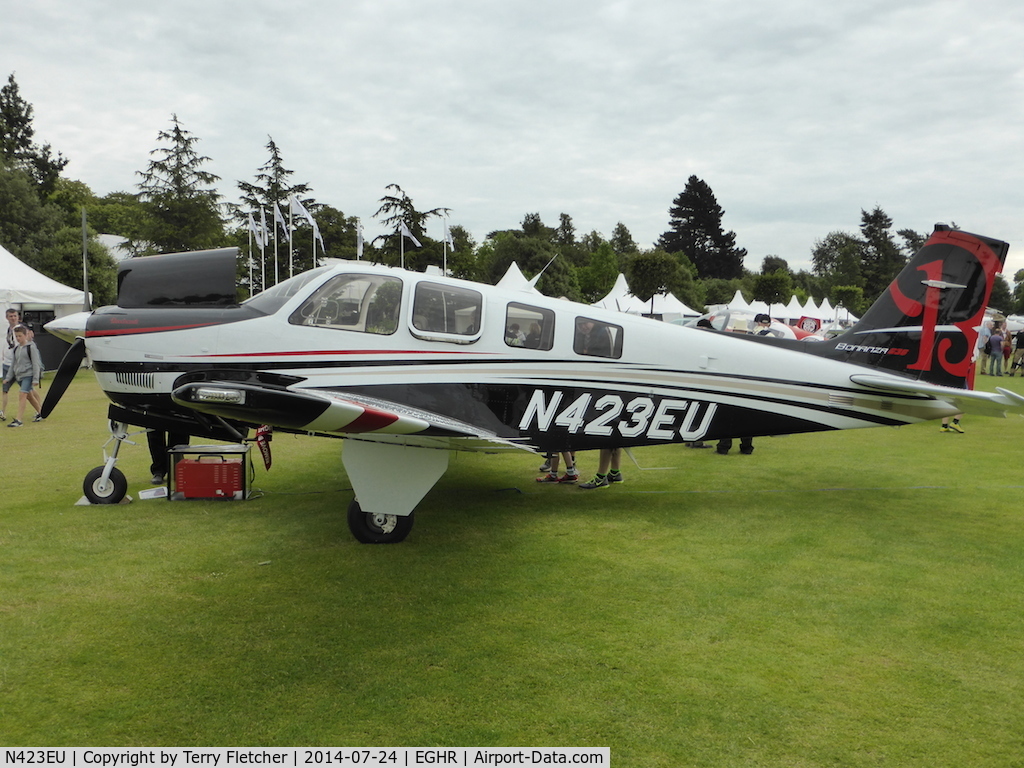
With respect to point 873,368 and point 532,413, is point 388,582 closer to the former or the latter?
point 532,413

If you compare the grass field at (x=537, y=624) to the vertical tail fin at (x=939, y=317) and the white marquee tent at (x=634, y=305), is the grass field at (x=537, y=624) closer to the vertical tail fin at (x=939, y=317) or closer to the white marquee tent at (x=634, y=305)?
the vertical tail fin at (x=939, y=317)

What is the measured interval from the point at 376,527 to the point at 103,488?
10.4 feet

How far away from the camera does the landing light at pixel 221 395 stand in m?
4.16

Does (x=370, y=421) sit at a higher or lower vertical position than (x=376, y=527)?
higher

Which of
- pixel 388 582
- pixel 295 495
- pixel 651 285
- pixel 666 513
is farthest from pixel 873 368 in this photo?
pixel 651 285

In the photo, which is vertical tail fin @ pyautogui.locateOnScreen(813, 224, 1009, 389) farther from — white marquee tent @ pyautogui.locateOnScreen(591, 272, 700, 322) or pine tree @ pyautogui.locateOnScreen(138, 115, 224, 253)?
pine tree @ pyautogui.locateOnScreen(138, 115, 224, 253)

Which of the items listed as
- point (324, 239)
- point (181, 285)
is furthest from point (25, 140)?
point (181, 285)

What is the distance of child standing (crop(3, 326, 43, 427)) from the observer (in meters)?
12.2

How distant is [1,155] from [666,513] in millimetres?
48639

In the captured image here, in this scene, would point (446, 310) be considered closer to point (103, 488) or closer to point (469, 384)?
point (469, 384)

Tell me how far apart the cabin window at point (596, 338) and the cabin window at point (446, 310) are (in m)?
0.99

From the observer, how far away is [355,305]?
6.03 metres

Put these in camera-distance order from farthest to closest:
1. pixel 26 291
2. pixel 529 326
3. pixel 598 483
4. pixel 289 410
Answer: pixel 26 291
pixel 598 483
pixel 529 326
pixel 289 410
